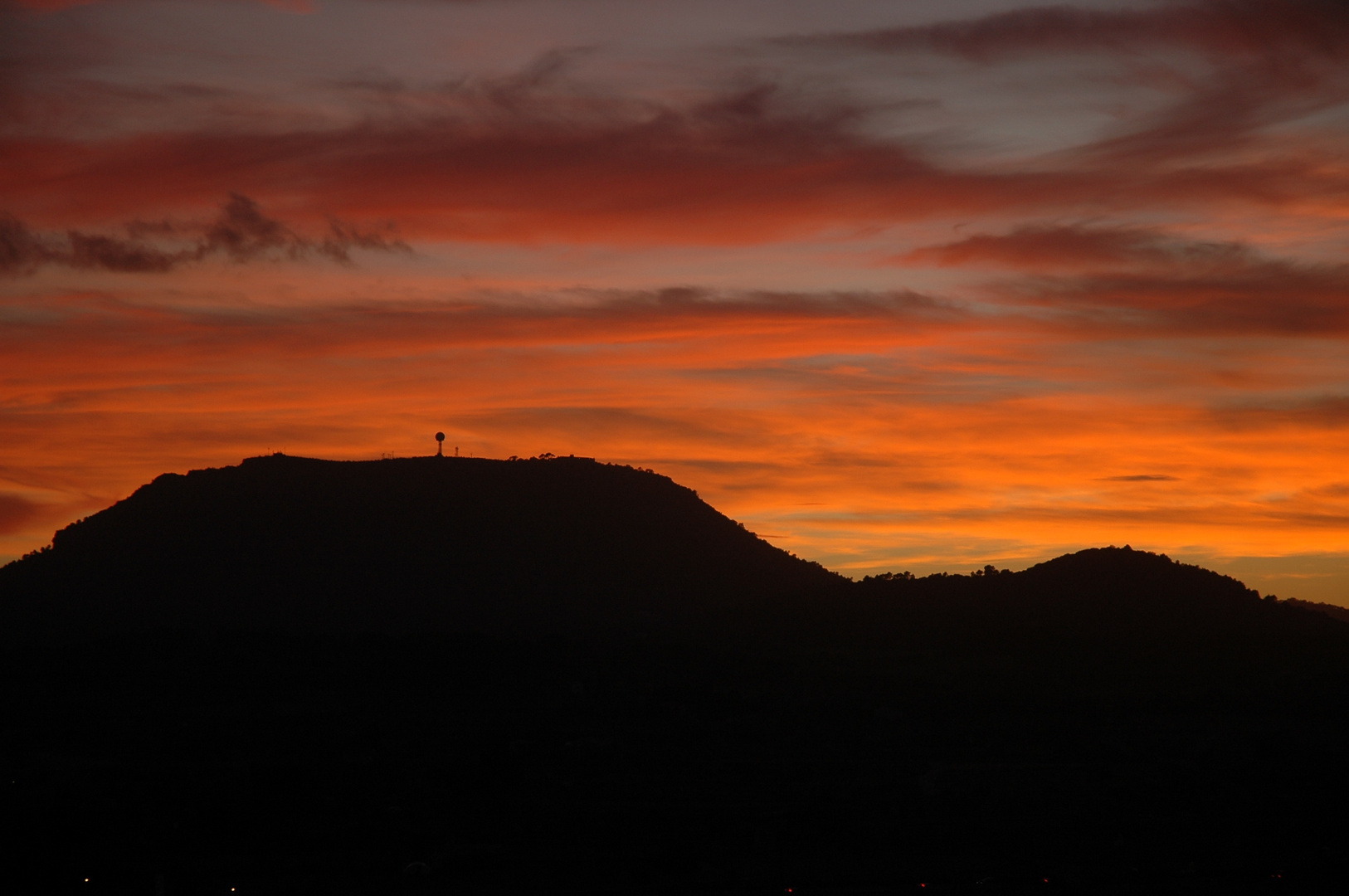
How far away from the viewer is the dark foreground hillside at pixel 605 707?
128ft

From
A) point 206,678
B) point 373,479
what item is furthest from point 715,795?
point 373,479

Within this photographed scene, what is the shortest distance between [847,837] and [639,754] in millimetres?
15603

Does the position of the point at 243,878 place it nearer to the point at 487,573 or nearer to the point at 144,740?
the point at 144,740

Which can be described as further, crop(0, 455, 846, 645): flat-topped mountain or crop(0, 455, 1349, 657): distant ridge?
crop(0, 455, 846, 645): flat-topped mountain

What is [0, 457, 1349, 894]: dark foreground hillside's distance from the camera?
128 feet

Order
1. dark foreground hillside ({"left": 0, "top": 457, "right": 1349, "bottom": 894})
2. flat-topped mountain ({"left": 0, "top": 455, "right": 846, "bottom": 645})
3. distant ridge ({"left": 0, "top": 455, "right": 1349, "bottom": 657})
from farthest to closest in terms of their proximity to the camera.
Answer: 1. flat-topped mountain ({"left": 0, "top": 455, "right": 846, "bottom": 645})
2. distant ridge ({"left": 0, "top": 455, "right": 1349, "bottom": 657})
3. dark foreground hillside ({"left": 0, "top": 457, "right": 1349, "bottom": 894})

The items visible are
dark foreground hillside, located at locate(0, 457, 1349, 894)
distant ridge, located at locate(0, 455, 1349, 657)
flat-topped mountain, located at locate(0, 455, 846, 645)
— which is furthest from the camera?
flat-topped mountain, located at locate(0, 455, 846, 645)

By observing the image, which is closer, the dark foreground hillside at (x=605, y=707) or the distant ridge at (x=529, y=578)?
the dark foreground hillside at (x=605, y=707)

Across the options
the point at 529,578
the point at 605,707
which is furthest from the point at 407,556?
the point at 605,707

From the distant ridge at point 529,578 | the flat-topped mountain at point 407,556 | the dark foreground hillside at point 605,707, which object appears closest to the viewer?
the dark foreground hillside at point 605,707

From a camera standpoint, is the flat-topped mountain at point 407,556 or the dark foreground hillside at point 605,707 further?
the flat-topped mountain at point 407,556

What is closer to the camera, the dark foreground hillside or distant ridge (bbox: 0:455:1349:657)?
the dark foreground hillside

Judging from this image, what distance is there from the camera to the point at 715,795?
47.7m

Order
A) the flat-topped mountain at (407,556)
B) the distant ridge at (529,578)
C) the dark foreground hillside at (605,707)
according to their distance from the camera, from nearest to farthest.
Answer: the dark foreground hillside at (605,707), the distant ridge at (529,578), the flat-topped mountain at (407,556)
